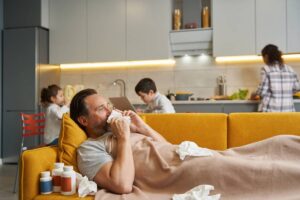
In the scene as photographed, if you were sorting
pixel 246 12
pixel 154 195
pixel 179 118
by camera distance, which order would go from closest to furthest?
1. pixel 154 195
2. pixel 179 118
3. pixel 246 12

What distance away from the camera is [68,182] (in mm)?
1639

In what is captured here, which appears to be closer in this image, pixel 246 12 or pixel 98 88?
pixel 246 12

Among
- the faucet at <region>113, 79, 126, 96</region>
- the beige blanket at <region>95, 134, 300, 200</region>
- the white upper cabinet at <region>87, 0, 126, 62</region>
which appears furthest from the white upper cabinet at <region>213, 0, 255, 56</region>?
the beige blanket at <region>95, 134, 300, 200</region>

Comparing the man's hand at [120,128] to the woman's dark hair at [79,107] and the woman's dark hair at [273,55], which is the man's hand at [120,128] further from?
the woman's dark hair at [273,55]

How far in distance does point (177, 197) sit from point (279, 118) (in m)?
1.03

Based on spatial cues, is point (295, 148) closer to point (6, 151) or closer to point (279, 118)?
point (279, 118)

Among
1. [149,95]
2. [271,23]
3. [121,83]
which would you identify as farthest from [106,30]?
[271,23]

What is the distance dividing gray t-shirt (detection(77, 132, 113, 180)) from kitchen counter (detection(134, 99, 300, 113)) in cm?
275

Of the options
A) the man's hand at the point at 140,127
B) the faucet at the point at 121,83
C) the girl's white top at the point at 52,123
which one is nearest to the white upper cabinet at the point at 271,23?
the faucet at the point at 121,83

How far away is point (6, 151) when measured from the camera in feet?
16.5

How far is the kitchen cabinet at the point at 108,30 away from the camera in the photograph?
4.85m

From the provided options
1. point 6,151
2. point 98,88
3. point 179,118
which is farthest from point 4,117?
point 179,118

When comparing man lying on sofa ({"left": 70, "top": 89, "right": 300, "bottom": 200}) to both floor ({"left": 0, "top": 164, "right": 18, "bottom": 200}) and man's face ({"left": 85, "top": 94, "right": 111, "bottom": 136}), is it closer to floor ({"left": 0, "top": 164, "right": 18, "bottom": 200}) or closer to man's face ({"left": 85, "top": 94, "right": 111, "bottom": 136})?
man's face ({"left": 85, "top": 94, "right": 111, "bottom": 136})

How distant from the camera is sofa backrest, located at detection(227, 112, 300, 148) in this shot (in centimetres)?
219
